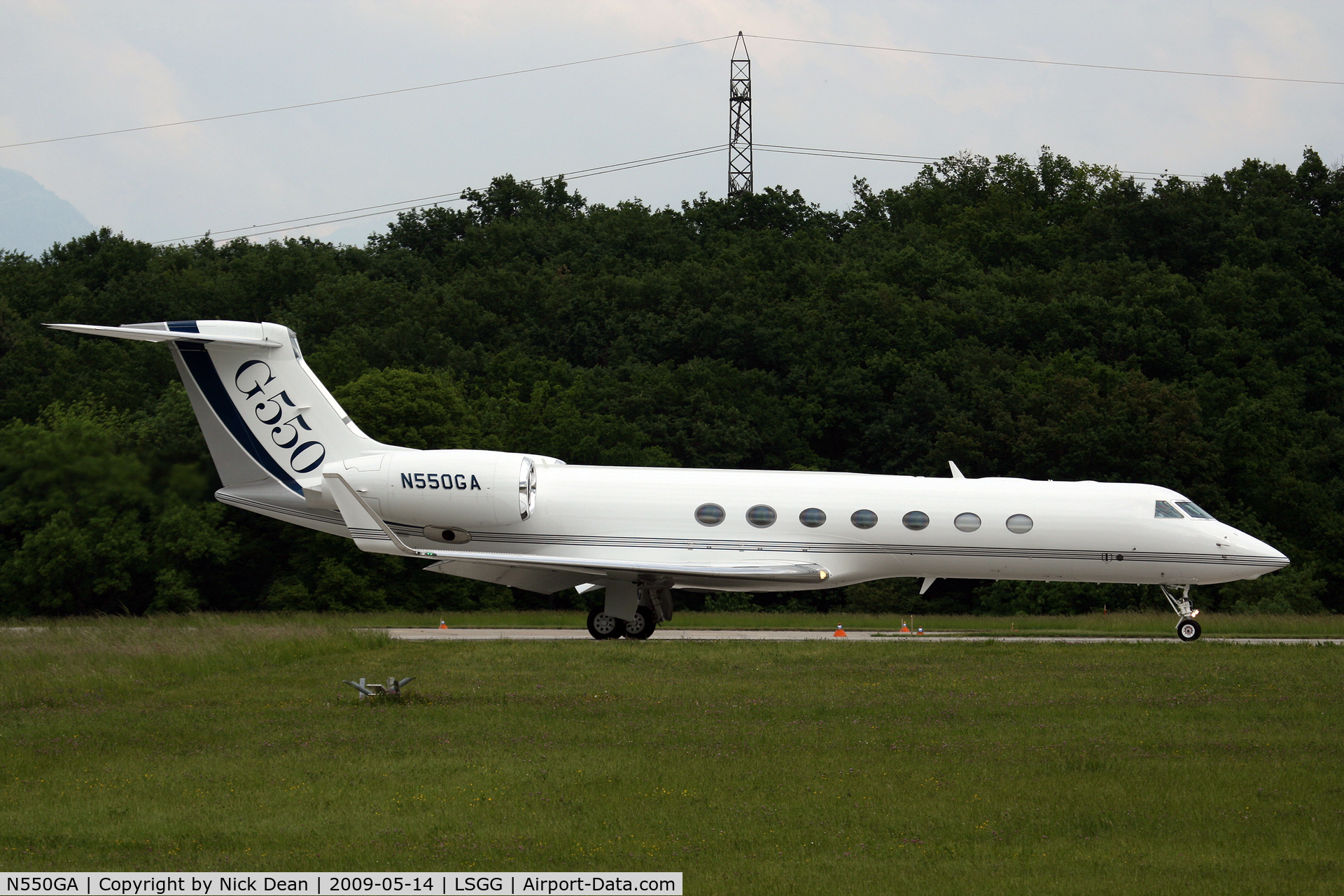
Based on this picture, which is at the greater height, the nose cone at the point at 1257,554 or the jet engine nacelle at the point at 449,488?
the jet engine nacelle at the point at 449,488

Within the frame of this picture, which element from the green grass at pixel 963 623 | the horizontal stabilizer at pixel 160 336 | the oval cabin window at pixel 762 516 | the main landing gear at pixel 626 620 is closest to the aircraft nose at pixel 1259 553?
the green grass at pixel 963 623

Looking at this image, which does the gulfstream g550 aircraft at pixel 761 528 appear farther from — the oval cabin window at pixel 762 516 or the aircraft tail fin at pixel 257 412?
the aircraft tail fin at pixel 257 412

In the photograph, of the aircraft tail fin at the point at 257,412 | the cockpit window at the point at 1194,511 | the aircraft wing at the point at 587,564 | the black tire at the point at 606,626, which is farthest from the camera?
the aircraft tail fin at the point at 257,412

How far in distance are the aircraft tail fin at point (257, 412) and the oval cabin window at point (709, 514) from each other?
5551 millimetres

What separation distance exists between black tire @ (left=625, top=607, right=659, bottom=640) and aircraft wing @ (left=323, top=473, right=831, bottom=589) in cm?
66

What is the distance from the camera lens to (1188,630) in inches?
929

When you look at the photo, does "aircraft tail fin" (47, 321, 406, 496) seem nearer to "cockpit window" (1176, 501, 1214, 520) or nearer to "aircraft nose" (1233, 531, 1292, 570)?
"cockpit window" (1176, 501, 1214, 520)

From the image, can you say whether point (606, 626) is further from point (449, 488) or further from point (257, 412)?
point (257, 412)

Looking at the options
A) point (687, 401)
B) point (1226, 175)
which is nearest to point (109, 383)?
point (687, 401)

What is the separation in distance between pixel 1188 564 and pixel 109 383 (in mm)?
35635

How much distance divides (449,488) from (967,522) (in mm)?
8817

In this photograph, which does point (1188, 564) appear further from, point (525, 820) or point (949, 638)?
point (525, 820)

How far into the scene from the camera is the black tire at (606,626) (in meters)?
23.5

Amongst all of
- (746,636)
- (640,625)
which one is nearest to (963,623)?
(746,636)
